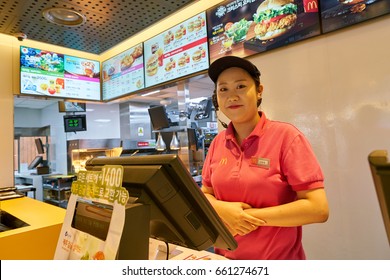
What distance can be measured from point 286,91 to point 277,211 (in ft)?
3.55

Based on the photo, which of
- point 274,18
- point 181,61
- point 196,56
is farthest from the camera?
point 181,61

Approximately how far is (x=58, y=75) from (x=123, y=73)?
0.72 meters

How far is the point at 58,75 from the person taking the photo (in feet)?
9.68

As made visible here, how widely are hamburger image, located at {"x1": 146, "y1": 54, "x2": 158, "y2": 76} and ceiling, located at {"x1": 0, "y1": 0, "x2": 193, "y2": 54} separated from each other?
33cm

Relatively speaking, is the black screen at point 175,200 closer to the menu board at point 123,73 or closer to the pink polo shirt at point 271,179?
the pink polo shirt at point 271,179

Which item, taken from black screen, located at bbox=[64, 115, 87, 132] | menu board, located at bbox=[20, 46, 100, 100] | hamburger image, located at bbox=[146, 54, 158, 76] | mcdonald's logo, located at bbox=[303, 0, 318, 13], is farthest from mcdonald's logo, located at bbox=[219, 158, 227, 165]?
black screen, located at bbox=[64, 115, 87, 132]

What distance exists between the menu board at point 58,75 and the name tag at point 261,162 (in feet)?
8.59

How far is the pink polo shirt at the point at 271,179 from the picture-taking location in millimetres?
1009

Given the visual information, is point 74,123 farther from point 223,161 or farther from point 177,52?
point 223,161

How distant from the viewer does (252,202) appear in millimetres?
1090

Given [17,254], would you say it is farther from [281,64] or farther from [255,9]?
[255,9]

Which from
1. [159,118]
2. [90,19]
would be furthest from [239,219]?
[159,118]

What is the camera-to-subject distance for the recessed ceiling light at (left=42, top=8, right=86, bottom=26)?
204 centimetres

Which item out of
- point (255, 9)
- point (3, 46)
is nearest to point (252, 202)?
point (255, 9)
